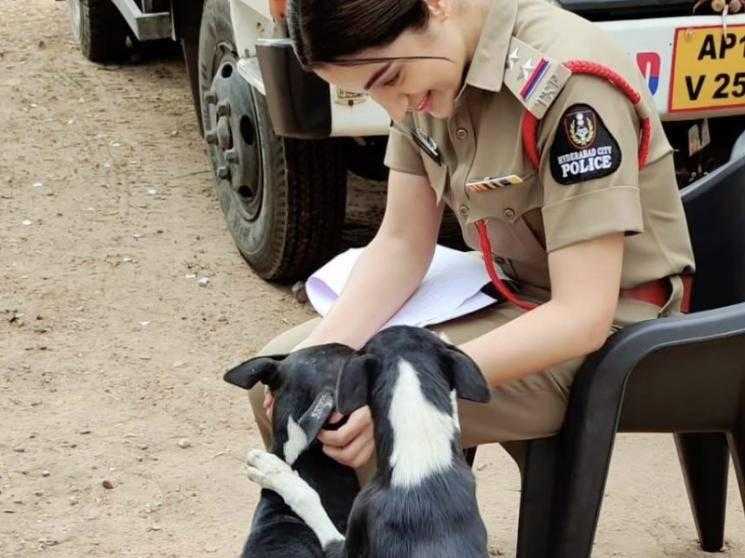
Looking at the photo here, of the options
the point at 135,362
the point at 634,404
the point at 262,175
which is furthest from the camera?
the point at 262,175

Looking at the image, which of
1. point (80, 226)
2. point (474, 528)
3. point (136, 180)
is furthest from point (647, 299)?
point (136, 180)

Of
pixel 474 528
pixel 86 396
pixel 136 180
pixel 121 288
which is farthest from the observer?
pixel 136 180

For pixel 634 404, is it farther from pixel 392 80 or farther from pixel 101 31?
pixel 101 31

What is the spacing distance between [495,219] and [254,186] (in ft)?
7.76

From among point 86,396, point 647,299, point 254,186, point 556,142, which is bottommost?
point 86,396

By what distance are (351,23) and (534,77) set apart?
0.34 meters

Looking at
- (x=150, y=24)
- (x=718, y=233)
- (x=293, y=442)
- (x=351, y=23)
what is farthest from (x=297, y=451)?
(x=150, y=24)

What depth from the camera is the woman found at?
244 cm

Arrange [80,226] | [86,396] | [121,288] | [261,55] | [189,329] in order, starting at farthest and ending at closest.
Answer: [80,226] < [121,288] < [189,329] < [86,396] < [261,55]

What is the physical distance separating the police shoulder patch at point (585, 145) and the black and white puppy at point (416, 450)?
39 centimetres

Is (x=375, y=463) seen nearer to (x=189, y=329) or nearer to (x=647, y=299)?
(x=647, y=299)

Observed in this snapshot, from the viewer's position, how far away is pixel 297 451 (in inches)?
107

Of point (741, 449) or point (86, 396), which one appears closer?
point (741, 449)

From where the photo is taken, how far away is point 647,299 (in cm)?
271
